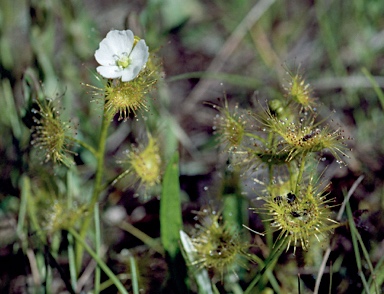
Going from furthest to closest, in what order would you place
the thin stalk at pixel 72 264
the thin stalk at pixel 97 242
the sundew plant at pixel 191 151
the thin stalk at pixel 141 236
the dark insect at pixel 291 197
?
1. the thin stalk at pixel 141 236
2. the thin stalk at pixel 72 264
3. the thin stalk at pixel 97 242
4. the sundew plant at pixel 191 151
5. the dark insect at pixel 291 197

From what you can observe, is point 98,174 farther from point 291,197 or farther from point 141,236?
point 291,197

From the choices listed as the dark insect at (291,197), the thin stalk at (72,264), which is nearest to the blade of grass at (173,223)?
the thin stalk at (72,264)

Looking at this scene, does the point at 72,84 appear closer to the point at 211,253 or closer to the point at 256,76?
the point at 256,76

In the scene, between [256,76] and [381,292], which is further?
[256,76]

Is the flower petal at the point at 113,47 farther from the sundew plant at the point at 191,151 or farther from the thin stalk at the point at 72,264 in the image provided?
the thin stalk at the point at 72,264

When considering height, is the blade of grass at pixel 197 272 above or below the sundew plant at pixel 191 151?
below

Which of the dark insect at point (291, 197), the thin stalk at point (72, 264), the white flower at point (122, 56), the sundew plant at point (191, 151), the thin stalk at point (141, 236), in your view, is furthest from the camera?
the thin stalk at point (141, 236)

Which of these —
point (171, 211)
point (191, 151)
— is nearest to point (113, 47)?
point (171, 211)

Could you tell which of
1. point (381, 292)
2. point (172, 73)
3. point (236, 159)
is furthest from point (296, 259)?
point (172, 73)
